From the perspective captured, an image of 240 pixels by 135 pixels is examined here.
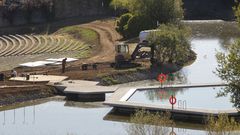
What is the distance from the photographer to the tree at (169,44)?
223 ft

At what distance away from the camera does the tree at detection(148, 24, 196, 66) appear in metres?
67.9

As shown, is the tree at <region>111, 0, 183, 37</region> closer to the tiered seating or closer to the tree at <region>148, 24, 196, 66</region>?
the tiered seating

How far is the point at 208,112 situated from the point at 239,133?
1263 cm

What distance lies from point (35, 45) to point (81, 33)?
35.3 feet

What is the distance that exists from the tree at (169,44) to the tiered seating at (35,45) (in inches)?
723

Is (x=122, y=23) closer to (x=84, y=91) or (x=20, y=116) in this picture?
(x=84, y=91)

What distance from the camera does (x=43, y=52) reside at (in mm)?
83312

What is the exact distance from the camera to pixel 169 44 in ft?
223

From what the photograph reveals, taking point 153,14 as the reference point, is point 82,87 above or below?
Result: below

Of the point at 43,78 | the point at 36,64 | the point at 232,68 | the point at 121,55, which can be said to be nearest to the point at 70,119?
the point at 43,78

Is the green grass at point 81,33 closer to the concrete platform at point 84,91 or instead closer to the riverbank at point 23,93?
the concrete platform at point 84,91

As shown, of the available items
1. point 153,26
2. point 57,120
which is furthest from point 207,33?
point 57,120

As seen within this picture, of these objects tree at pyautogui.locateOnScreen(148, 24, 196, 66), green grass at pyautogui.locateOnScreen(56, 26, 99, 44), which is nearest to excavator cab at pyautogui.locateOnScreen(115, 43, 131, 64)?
tree at pyautogui.locateOnScreen(148, 24, 196, 66)

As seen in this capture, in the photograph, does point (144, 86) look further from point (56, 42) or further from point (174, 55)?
point (56, 42)
